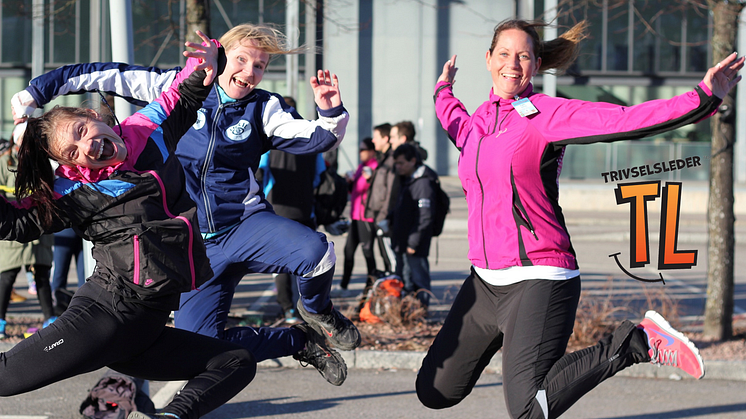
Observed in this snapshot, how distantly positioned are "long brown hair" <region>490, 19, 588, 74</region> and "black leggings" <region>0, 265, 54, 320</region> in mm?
5206

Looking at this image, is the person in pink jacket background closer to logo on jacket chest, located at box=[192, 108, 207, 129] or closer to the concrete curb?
logo on jacket chest, located at box=[192, 108, 207, 129]

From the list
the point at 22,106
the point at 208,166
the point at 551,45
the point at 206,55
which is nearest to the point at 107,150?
the point at 206,55

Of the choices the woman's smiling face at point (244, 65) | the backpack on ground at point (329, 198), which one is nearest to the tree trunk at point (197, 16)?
the backpack on ground at point (329, 198)

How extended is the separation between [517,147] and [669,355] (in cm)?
125

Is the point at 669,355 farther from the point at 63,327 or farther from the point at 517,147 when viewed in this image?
the point at 63,327

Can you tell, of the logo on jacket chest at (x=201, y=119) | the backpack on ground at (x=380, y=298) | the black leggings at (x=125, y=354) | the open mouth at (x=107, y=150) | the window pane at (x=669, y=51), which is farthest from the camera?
the window pane at (x=669, y=51)

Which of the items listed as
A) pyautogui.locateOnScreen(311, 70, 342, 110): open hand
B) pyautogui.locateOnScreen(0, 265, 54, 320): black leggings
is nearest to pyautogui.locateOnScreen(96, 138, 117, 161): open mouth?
pyautogui.locateOnScreen(311, 70, 342, 110): open hand

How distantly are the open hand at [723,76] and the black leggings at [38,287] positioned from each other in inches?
241

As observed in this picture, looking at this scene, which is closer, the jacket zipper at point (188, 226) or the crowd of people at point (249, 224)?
the crowd of people at point (249, 224)

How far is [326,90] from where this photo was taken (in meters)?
4.07

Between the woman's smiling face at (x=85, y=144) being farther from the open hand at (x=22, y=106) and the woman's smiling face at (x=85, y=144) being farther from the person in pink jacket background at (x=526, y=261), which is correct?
the person in pink jacket background at (x=526, y=261)

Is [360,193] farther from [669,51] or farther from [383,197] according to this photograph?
[669,51]

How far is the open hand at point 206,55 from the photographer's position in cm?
348

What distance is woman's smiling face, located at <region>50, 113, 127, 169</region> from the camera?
3.20m
